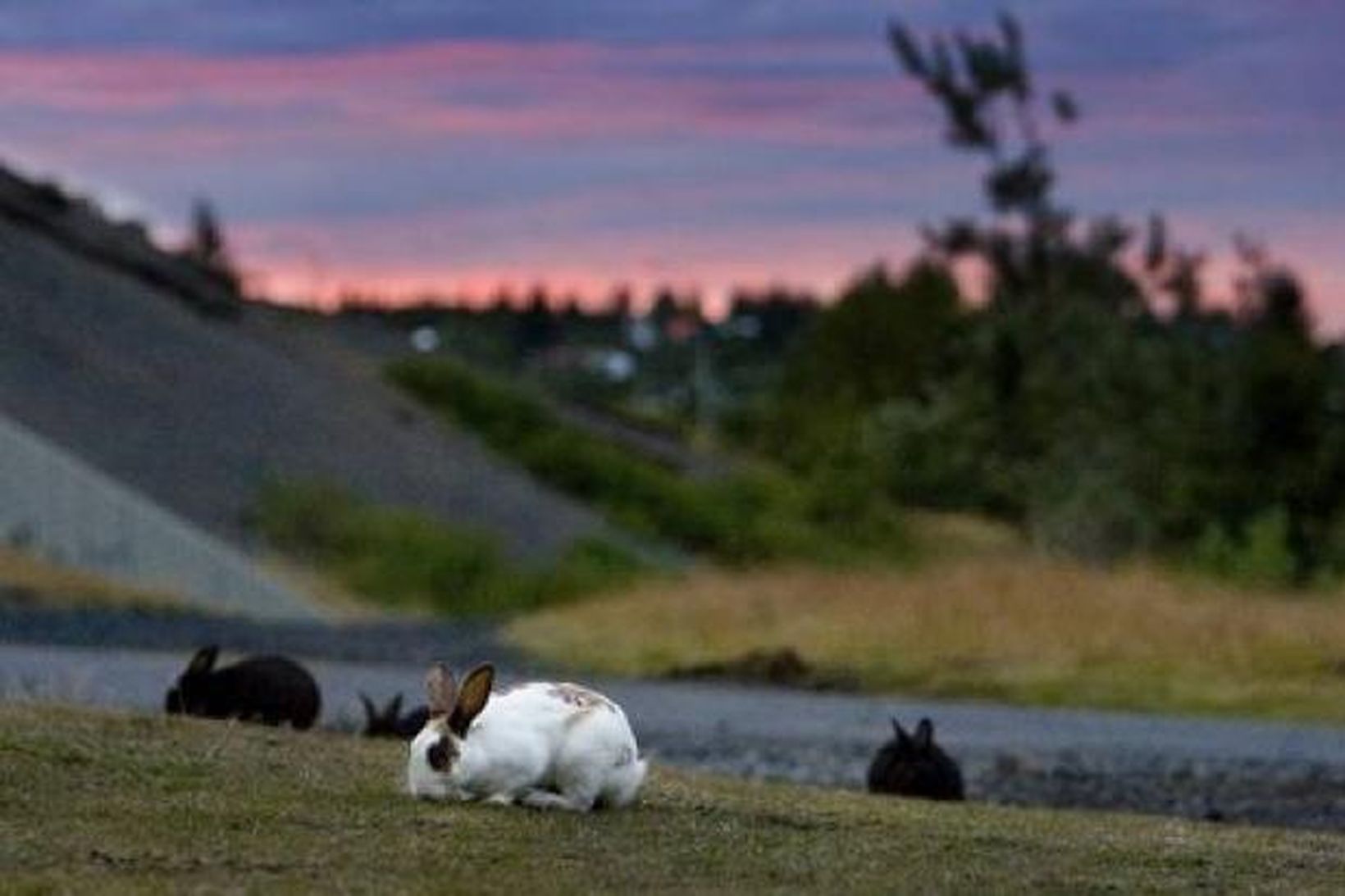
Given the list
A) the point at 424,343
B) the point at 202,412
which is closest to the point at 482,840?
the point at 202,412

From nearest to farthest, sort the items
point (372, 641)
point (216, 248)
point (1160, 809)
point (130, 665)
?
point (1160, 809) → point (130, 665) → point (372, 641) → point (216, 248)

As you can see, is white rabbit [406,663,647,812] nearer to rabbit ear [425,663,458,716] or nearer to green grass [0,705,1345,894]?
rabbit ear [425,663,458,716]

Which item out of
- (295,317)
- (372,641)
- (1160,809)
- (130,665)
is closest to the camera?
(1160,809)

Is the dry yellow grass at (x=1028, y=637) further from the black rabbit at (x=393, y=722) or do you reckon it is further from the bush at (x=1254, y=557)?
the black rabbit at (x=393, y=722)

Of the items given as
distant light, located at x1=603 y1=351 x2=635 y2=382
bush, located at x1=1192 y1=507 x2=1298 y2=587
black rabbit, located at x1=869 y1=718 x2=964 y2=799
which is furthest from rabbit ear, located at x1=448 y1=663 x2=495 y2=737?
distant light, located at x1=603 y1=351 x2=635 y2=382

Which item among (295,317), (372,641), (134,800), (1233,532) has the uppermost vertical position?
(295,317)

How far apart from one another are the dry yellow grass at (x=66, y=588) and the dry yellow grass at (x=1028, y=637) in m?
8.03

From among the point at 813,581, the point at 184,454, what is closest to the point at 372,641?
the point at 813,581

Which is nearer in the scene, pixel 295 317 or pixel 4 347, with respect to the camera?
pixel 4 347

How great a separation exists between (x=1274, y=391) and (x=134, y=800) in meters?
51.7

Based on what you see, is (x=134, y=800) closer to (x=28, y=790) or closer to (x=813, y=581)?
(x=28, y=790)

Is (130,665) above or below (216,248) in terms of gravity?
below

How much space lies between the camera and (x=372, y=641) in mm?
45562

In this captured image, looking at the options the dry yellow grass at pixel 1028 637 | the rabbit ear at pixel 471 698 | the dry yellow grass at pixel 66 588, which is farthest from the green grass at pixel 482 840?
the dry yellow grass at pixel 66 588
